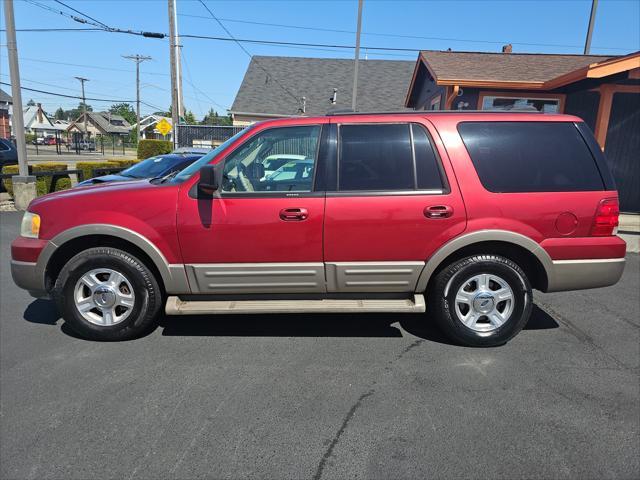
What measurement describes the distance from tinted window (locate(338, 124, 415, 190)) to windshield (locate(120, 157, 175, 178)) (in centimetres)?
626

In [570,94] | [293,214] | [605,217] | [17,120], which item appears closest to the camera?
[293,214]

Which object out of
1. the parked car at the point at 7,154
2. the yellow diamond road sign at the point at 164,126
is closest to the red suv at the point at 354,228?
the parked car at the point at 7,154

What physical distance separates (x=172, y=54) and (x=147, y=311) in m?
20.0

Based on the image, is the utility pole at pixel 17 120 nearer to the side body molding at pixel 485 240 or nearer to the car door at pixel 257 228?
the car door at pixel 257 228

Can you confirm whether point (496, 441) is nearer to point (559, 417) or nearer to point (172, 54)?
point (559, 417)

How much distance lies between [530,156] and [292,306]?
234cm

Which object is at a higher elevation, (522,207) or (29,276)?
(522,207)

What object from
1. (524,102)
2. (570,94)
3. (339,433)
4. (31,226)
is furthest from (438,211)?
(570,94)

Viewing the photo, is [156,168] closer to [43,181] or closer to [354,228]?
[43,181]

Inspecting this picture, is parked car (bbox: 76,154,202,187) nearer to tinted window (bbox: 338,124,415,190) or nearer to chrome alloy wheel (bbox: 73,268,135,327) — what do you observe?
chrome alloy wheel (bbox: 73,268,135,327)

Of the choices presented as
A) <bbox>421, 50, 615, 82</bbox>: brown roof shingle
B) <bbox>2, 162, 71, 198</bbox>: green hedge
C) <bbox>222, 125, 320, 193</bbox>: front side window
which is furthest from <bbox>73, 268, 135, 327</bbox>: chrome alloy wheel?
<bbox>421, 50, 615, 82</bbox>: brown roof shingle

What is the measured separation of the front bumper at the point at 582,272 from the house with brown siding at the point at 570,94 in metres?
7.24

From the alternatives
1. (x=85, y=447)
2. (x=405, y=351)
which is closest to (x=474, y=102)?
(x=405, y=351)

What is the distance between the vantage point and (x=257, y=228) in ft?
11.5
